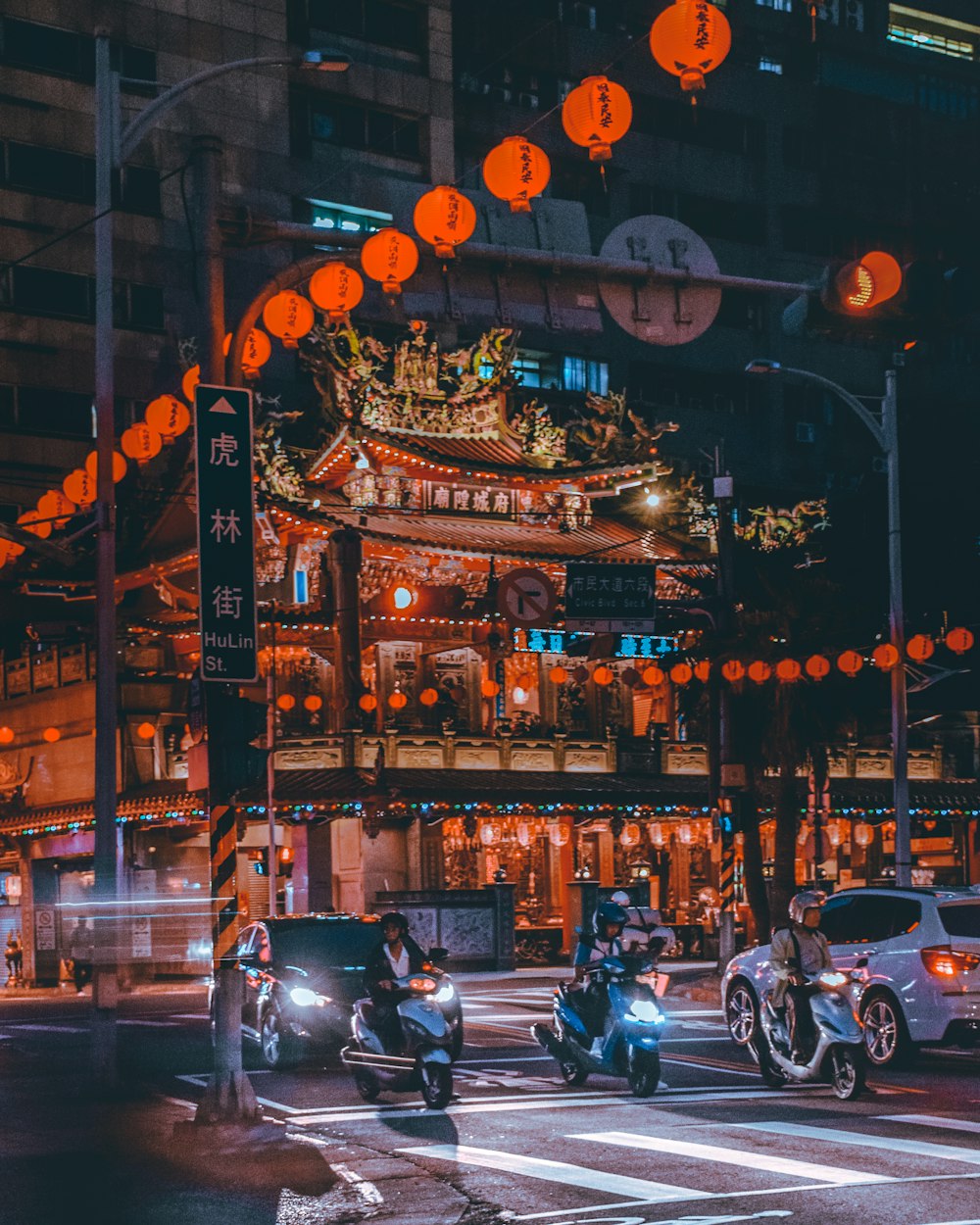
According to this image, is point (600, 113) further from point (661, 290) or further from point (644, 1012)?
point (644, 1012)

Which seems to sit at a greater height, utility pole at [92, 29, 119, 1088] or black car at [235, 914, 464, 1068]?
utility pole at [92, 29, 119, 1088]

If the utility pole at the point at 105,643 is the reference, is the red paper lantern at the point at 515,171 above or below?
above

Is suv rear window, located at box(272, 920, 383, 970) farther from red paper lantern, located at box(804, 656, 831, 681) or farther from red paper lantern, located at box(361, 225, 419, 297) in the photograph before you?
red paper lantern, located at box(804, 656, 831, 681)

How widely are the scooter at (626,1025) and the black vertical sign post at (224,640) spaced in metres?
3.35

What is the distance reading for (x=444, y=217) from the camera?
16.4 m

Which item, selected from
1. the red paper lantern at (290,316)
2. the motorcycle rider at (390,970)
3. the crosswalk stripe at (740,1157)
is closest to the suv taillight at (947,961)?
the motorcycle rider at (390,970)

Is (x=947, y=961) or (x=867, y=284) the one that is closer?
(x=867, y=284)

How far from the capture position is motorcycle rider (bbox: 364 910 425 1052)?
1573 centimetres

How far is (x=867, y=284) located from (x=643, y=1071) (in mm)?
7793

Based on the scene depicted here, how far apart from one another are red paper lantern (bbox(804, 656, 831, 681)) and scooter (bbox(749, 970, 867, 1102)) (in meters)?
15.6

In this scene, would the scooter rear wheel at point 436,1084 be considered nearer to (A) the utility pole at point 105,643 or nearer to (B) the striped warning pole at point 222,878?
(B) the striped warning pole at point 222,878

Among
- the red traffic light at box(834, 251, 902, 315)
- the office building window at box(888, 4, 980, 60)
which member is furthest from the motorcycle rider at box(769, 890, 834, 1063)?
the office building window at box(888, 4, 980, 60)

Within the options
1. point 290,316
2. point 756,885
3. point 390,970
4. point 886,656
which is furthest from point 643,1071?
point 756,885

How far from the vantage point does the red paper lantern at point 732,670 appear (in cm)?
3041
